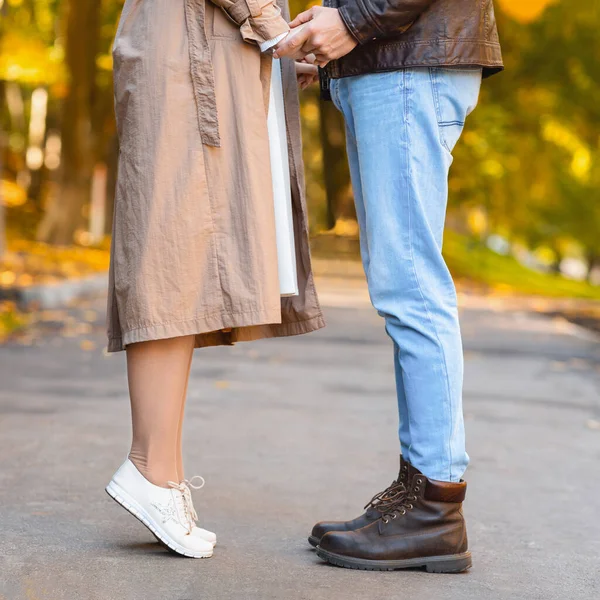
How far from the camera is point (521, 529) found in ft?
12.3

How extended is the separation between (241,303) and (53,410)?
312cm

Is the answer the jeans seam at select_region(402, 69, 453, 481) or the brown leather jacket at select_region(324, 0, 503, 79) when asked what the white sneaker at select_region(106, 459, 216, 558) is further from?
the brown leather jacket at select_region(324, 0, 503, 79)

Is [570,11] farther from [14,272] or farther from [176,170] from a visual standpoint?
[176,170]

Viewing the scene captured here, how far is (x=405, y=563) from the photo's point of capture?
312cm

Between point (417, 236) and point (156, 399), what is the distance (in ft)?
2.77

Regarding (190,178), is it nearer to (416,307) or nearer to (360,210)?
Answer: (360,210)

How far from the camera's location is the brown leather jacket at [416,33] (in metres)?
3.05

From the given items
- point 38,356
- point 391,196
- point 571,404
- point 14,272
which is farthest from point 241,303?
point 14,272

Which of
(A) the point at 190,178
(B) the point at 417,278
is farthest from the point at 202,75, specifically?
(B) the point at 417,278

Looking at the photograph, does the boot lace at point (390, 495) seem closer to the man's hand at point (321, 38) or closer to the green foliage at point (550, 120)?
the man's hand at point (321, 38)

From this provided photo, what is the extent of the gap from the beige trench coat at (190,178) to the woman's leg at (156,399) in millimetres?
91

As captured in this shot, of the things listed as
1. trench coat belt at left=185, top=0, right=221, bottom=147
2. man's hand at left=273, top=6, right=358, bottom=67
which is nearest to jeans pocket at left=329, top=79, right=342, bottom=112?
man's hand at left=273, top=6, right=358, bottom=67

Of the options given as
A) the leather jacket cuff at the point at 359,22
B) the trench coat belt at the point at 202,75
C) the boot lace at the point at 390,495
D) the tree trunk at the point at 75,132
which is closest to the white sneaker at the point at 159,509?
the boot lace at the point at 390,495

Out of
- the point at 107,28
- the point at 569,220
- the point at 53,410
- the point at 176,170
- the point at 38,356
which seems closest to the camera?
the point at 176,170
